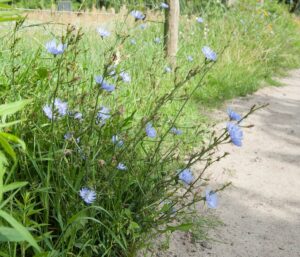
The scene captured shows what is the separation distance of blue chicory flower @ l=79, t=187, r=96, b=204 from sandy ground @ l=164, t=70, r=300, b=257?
0.56 meters

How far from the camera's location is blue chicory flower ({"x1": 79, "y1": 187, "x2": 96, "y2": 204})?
170cm

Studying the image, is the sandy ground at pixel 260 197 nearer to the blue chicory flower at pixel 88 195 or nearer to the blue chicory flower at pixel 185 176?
the blue chicory flower at pixel 185 176

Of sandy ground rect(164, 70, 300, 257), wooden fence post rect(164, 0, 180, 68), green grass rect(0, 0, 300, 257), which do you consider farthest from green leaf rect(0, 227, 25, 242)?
wooden fence post rect(164, 0, 180, 68)

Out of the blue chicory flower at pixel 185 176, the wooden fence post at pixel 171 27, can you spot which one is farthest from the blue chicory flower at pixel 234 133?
the wooden fence post at pixel 171 27

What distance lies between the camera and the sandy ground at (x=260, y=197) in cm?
225

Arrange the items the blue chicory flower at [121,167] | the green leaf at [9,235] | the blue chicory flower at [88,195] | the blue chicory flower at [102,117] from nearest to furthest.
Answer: the green leaf at [9,235] < the blue chicory flower at [88,195] < the blue chicory flower at [121,167] < the blue chicory flower at [102,117]

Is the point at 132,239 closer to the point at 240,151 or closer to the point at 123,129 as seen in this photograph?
the point at 123,129

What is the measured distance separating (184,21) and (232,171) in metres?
3.45

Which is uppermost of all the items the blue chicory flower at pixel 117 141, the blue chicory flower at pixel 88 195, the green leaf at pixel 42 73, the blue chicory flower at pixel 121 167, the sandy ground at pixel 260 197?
the green leaf at pixel 42 73

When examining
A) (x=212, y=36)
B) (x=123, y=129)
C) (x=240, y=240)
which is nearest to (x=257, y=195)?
(x=240, y=240)

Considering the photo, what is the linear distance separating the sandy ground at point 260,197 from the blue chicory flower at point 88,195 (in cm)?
56

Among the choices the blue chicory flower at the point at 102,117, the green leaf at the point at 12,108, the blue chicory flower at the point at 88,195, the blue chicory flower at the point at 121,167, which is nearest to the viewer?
the green leaf at the point at 12,108

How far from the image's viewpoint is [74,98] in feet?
6.43

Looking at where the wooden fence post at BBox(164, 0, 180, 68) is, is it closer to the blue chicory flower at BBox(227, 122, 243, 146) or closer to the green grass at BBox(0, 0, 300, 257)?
the green grass at BBox(0, 0, 300, 257)
